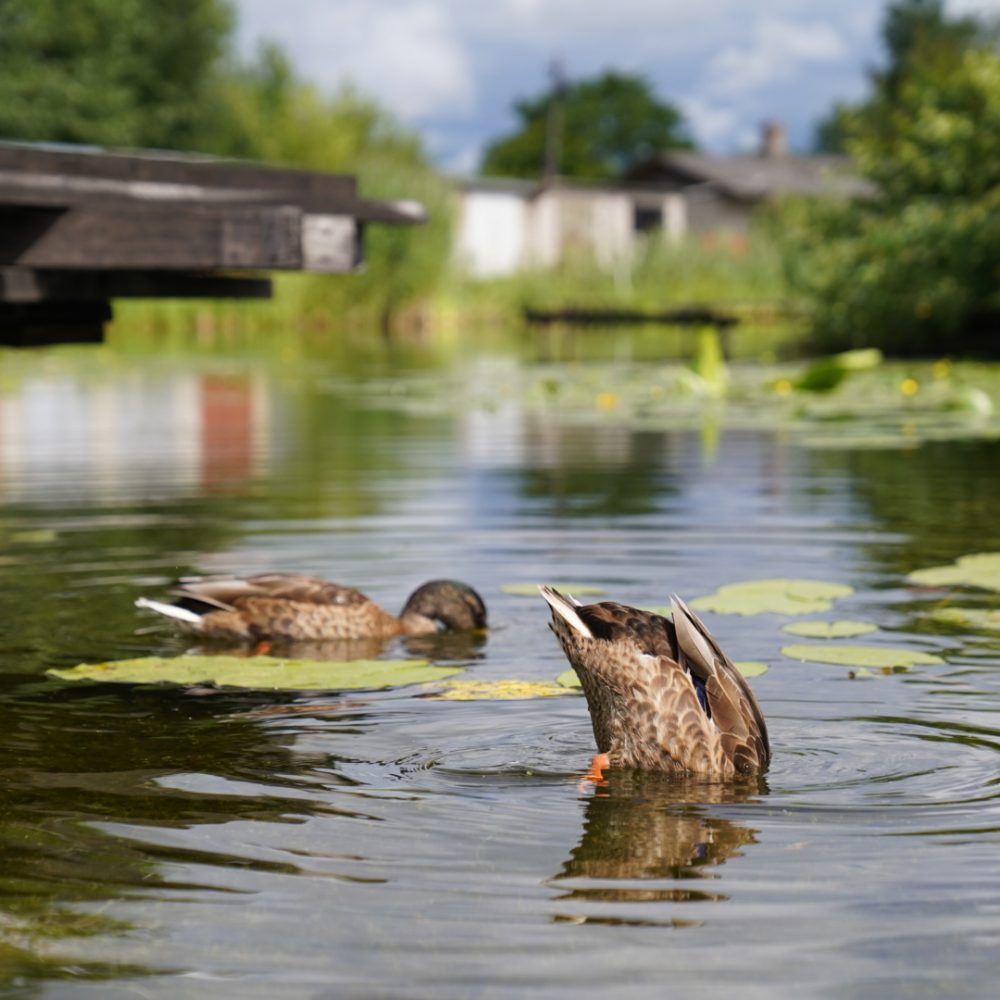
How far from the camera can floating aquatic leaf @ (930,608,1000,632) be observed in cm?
691

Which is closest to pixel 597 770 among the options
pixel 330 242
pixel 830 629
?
pixel 830 629

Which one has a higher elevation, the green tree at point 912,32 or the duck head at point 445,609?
the green tree at point 912,32

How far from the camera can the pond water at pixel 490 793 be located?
11.4ft

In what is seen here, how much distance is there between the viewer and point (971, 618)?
7.07 m

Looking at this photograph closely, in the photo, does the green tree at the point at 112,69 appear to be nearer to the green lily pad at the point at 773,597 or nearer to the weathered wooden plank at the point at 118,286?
the weathered wooden plank at the point at 118,286

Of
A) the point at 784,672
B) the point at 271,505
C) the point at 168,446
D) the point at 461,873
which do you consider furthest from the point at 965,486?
the point at 461,873

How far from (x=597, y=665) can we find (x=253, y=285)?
18.2 ft

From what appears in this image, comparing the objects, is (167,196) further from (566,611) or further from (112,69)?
(112,69)

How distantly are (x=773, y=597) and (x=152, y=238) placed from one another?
293cm

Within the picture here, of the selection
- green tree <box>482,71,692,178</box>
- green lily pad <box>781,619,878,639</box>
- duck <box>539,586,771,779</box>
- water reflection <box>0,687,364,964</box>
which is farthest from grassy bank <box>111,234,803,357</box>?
green tree <box>482,71,692,178</box>

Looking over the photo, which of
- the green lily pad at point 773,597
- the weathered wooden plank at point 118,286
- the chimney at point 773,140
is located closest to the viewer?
the green lily pad at point 773,597

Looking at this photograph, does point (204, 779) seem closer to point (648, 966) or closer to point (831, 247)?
point (648, 966)

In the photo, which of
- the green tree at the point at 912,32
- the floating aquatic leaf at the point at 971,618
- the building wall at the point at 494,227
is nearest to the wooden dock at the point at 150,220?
the floating aquatic leaf at the point at 971,618

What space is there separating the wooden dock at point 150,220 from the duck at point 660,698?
3.30 metres
